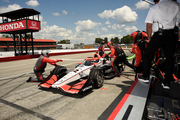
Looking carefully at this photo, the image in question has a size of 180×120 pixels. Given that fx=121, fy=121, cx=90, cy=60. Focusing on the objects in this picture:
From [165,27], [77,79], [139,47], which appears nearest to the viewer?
[165,27]

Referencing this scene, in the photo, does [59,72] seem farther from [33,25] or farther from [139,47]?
[33,25]

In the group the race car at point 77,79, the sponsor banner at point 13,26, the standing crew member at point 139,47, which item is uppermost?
the sponsor banner at point 13,26

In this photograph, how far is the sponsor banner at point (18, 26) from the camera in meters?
17.9

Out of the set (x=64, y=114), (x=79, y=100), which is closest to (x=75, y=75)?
(x=79, y=100)

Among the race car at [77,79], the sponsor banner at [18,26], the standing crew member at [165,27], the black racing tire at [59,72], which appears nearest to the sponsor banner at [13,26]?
the sponsor banner at [18,26]

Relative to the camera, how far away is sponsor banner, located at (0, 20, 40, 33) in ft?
58.6

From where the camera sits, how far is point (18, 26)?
59.8 ft

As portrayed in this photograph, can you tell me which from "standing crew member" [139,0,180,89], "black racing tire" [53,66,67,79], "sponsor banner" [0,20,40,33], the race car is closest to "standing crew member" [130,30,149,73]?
the race car

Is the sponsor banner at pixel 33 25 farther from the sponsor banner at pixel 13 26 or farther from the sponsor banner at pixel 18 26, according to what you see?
the sponsor banner at pixel 13 26

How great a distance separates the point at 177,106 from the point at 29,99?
3656 mm

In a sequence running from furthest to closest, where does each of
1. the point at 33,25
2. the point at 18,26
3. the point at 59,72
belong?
the point at 33,25 → the point at 18,26 → the point at 59,72

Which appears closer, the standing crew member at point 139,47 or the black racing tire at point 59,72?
the standing crew member at point 139,47

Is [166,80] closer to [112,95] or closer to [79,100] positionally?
[112,95]

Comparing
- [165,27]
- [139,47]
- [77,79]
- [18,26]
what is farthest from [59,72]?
[18,26]
